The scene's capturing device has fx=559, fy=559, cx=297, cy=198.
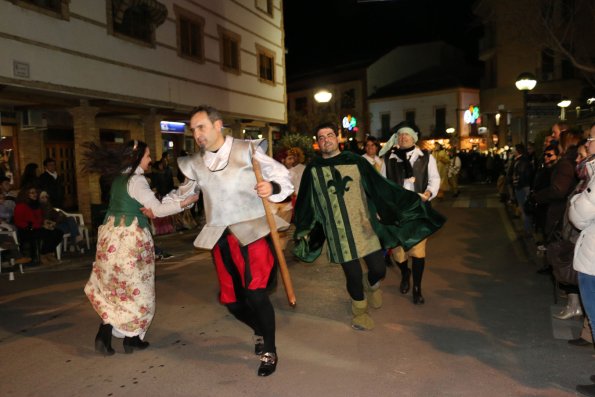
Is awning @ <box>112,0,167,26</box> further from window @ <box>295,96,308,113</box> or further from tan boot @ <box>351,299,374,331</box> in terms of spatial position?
window @ <box>295,96,308,113</box>

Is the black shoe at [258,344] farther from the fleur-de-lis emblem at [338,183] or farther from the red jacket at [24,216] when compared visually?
the red jacket at [24,216]

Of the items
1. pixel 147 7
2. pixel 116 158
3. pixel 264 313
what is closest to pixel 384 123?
pixel 147 7

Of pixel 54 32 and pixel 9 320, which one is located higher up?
pixel 54 32

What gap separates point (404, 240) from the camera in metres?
5.50

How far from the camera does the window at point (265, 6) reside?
20.3 metres

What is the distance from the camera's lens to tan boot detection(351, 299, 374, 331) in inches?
206

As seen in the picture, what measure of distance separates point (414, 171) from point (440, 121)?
4010 centimetres

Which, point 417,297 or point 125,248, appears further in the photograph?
point 417,297

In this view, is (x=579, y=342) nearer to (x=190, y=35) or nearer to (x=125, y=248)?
(x=125, y=248)

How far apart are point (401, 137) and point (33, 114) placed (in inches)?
439

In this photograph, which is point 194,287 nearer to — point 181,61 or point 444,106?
point 181,61

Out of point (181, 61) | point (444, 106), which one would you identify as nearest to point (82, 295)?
point (181, 61)

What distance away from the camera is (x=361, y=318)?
5.26 meters

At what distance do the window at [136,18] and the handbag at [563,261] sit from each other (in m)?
11.2
